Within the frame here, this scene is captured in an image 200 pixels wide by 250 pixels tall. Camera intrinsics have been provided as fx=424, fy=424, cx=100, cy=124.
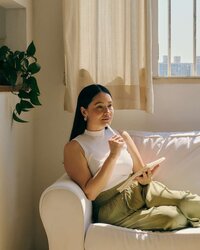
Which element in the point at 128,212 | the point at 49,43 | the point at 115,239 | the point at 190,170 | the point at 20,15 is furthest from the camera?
the point at 49,43

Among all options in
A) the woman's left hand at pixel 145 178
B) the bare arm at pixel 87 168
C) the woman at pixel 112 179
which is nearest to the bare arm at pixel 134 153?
the woman at pixel 112 179

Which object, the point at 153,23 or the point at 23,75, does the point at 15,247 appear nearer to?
the point at 23,75

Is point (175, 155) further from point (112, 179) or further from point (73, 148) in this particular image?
point (73, 148)

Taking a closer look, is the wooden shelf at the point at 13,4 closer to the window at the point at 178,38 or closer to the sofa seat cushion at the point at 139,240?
the window at the point at 178,38

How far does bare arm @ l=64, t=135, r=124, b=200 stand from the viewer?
2.23 metres

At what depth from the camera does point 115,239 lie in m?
2.06

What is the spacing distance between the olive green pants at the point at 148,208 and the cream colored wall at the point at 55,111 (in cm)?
73

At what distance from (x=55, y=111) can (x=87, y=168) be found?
3.07ft

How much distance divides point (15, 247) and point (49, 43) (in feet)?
4.76


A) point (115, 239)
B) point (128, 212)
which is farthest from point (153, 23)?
point (115, 239)

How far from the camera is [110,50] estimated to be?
2957 mm

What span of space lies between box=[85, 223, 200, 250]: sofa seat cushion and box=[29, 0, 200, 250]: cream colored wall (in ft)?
3.70

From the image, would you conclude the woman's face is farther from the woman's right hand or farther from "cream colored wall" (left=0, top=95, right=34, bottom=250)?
"cream colored wall" (left=0, top=95, right=34, bottom=250)

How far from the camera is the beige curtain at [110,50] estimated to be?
292cm
